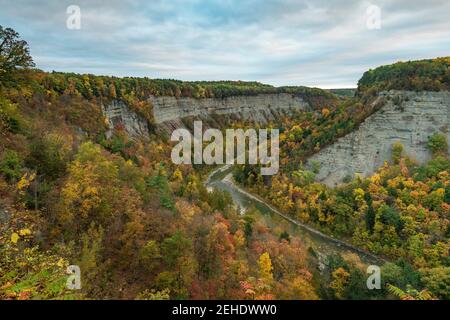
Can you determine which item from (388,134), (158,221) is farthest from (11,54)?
(388,134)

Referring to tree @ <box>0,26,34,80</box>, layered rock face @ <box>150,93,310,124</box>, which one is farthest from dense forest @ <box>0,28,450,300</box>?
layered rock face @ <box>150,93,310,124</box>

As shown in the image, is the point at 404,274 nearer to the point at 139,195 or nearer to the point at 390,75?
the point at 139,195

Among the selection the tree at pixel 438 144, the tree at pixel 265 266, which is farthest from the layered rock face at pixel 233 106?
the tree at pixel 265 266

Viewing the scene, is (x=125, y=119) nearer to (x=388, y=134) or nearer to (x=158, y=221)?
(x=158, y=221)

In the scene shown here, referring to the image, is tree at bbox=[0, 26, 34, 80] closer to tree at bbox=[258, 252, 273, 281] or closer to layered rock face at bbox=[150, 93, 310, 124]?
tree at bbox=[258, 252, 273, 281]

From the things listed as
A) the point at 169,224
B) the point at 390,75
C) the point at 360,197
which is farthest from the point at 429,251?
the point at 390,75

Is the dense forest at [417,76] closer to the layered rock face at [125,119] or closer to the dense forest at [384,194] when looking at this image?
the dense forest at [384,194]
